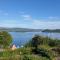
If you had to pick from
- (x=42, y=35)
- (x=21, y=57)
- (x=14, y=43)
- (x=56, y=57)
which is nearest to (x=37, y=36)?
(x=42, y=35)

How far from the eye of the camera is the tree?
26.4 ft

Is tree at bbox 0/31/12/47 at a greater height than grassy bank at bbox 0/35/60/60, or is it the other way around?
tree at bbox 0/31/12/47

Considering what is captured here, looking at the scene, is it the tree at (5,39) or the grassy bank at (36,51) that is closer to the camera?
the grassy bank at (36,51)

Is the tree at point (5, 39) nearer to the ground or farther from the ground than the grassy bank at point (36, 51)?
farther from the ground

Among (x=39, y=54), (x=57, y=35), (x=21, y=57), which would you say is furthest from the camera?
(x=57, y=35)

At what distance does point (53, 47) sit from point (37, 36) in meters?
0.59

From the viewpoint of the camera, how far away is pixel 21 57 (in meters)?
6.38

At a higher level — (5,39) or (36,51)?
(5,39)

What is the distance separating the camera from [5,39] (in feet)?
26.8

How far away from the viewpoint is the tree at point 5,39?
26.4ft

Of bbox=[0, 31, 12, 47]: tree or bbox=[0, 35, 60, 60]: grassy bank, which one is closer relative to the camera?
bbox=[0, 35, 60, 60]: grassy bank

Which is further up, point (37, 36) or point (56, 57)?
point (37, 36)

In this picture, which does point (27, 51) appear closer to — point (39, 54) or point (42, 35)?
point (39, 54)

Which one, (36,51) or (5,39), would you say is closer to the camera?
(36,51)
